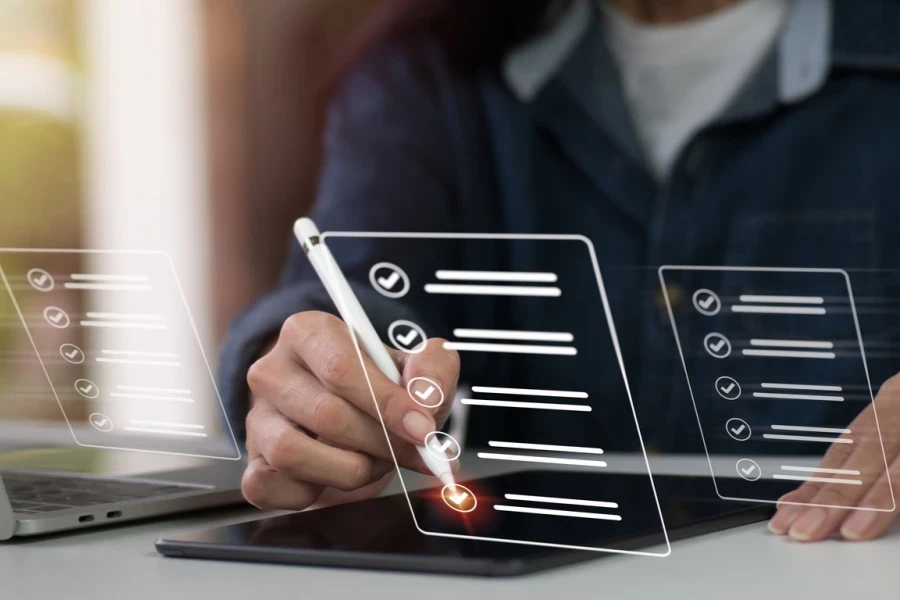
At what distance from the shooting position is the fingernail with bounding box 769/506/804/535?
21.5 inches

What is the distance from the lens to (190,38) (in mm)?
2936

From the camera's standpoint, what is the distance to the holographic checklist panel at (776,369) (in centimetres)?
52

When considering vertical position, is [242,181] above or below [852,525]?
below

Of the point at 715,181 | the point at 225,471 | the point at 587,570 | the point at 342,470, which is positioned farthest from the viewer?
the point at 715,181

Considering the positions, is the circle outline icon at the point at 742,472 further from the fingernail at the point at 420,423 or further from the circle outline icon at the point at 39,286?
the circle outline icon at the point at 39,286

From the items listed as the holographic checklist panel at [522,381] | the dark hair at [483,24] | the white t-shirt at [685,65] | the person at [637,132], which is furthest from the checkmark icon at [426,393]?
the dark hair at [483,24]

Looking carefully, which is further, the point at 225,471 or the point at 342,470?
the point at 225,471

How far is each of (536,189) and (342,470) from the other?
0.92 metres

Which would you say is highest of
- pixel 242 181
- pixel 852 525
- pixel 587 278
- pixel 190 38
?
pixel 587 278

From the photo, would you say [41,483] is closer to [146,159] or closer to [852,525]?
[852,525]

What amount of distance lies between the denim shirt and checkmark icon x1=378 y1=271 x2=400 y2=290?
2.24ft

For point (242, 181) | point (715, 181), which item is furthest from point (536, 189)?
point (242, 181)

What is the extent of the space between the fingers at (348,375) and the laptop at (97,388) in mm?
58

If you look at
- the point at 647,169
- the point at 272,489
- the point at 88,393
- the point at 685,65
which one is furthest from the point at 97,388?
the point at 685,65
